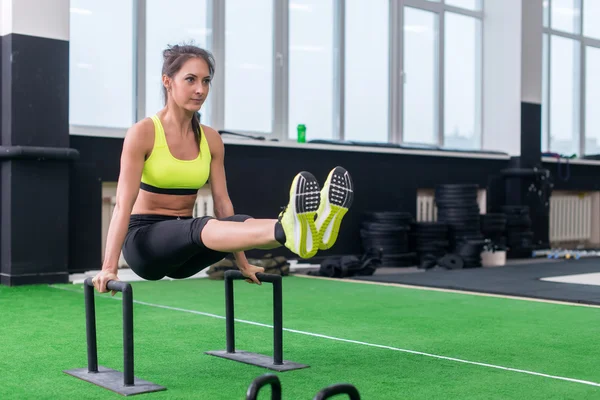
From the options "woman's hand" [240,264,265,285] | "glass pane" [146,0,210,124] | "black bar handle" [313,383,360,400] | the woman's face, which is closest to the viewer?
"black bar handle" [313,383,360,400]

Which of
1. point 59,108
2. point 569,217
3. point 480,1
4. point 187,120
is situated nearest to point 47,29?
point 59,108

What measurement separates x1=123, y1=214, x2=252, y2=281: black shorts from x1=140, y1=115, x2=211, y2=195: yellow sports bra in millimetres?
101

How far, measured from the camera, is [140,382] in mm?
2426

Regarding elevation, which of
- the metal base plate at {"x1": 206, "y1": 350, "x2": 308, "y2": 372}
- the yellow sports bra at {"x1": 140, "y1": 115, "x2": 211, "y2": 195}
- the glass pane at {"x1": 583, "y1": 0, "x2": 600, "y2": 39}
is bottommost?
the metal base plate at {"x1": 206, "y1": 350, "x2": 308, "y2": 372}

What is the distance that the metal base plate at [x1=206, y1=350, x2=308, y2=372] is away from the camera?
8.72ft

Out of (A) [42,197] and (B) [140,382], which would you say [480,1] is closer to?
(A) [42,197]

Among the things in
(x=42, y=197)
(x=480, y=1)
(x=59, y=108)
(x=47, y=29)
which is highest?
(x=480, y=1)

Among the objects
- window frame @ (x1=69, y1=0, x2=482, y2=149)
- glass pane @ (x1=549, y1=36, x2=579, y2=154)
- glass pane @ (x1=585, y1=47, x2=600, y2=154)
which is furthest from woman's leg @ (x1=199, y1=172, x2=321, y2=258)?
glass pane @ (x1=585, y1=47, x2=600, y2=154)

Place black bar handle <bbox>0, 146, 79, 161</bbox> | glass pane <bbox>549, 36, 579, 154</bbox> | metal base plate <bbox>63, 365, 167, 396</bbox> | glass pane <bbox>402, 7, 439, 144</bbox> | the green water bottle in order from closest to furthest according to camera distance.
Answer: metal base plate <bbox>63, 365, 167, 396</bbox> < black bar handle <bbox>0, 146, 79, 161</bbox> < the green water bottle < glass pane <bbox>402, 7, 439, 144</bbox> < glass pane <bbox>549, 36, 579, 154</bbox>

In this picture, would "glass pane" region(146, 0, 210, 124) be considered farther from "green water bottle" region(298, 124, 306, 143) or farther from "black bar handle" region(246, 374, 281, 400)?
"black bar handle" region(246, 374, 281, 400)

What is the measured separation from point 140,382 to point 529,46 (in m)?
7.21

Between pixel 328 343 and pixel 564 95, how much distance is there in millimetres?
7892

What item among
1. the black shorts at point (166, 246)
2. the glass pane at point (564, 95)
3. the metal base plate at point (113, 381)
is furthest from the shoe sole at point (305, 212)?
the glass pane at point (564, 95)

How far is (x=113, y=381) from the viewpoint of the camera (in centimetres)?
243
